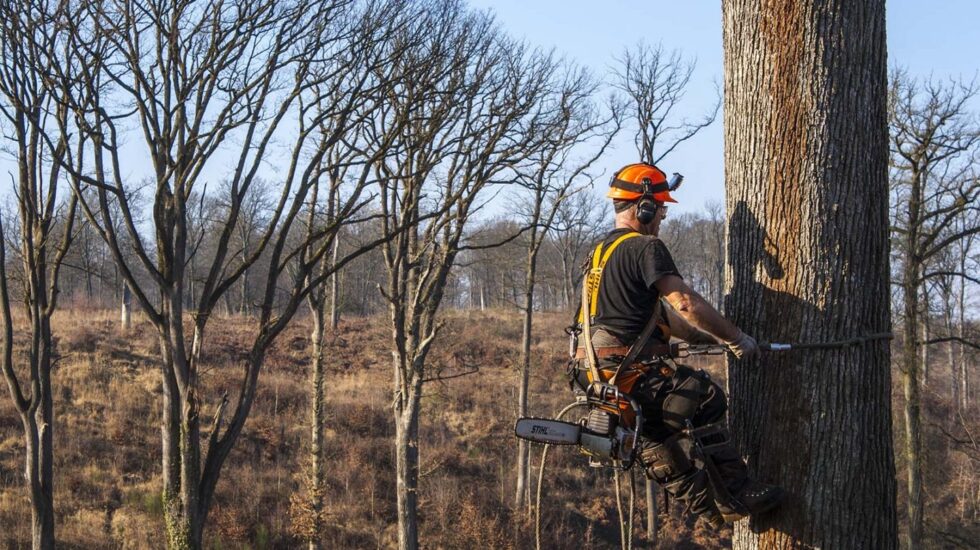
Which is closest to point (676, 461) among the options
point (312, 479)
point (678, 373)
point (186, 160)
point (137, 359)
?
point (678, 373)

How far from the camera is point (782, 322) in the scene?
3.77 meters

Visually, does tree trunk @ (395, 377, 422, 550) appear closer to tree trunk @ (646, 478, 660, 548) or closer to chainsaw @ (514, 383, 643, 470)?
tree trunk @ (646, 478, 660, 548)

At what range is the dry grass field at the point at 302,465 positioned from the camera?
1823cm

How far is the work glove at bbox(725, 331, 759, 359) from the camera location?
3.66 metres

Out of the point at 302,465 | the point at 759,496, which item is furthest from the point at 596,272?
the point at 302,465

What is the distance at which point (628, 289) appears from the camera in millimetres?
4047

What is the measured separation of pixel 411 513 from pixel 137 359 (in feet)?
49.5

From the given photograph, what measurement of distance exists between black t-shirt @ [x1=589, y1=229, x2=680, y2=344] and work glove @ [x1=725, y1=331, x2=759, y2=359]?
0.45 metres

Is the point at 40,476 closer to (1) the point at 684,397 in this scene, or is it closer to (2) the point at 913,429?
(1) the point at 684,397

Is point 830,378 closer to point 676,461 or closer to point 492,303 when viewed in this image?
point 676,461

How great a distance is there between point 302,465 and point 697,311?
63.6 ft

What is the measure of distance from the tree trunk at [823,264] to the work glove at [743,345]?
160 millimetres

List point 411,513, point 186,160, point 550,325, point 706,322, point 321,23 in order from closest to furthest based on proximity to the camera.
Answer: point 706,322 → point 186,160 → point 321,23 → point 411,513 → point 550,325

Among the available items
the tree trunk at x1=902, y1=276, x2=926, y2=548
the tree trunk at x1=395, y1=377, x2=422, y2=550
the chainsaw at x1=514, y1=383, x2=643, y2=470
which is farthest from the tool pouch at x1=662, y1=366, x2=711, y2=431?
the tree trunk at x1=902, y1=276, x2=926, y2=548
